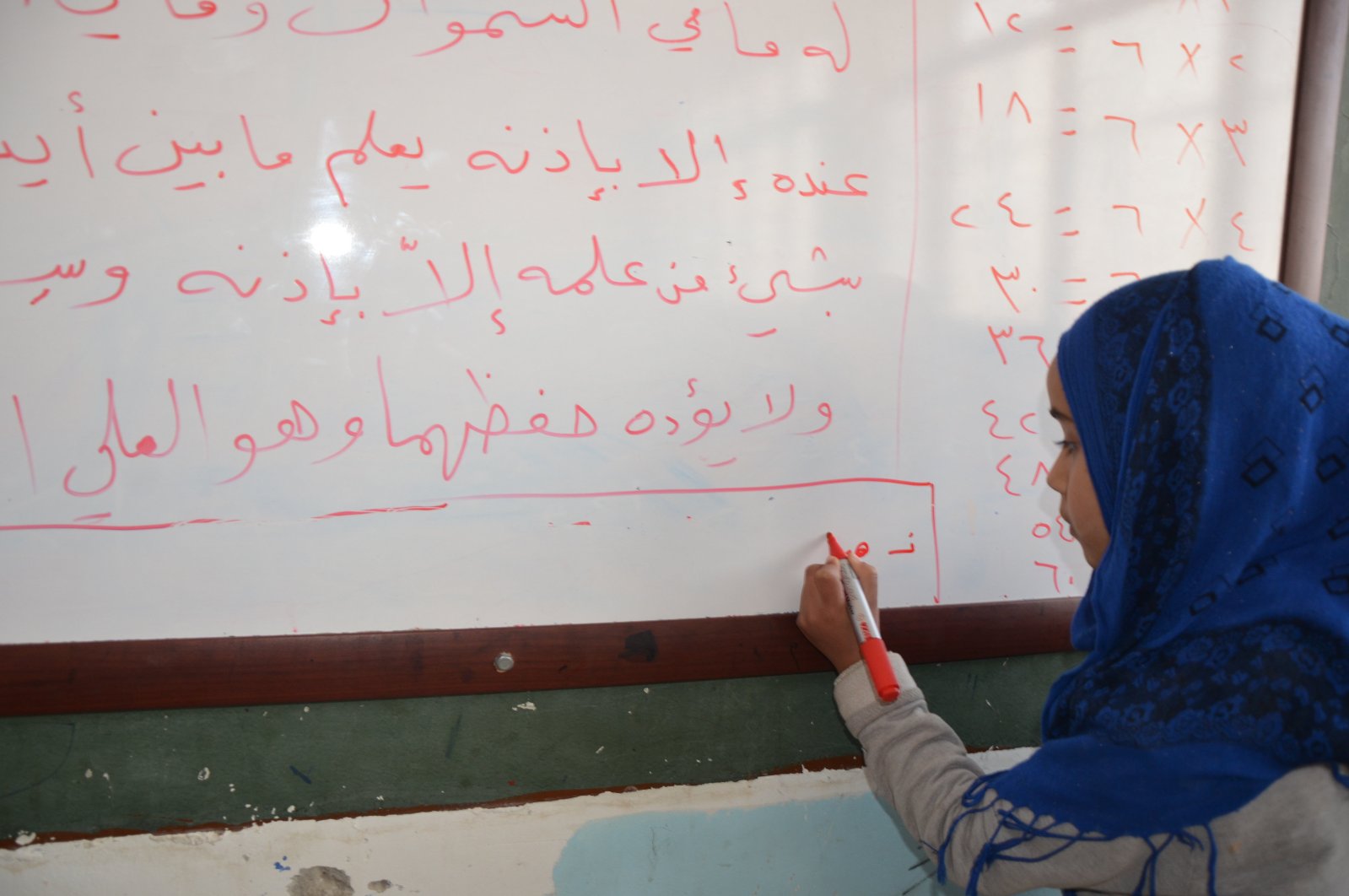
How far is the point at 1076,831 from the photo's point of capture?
0.61m

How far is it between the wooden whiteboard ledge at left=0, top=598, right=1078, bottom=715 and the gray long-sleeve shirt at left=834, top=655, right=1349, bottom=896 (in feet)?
0.37

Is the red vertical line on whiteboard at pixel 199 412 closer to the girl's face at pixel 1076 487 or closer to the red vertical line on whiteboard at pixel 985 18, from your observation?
the girl's face at pixel 1076 487

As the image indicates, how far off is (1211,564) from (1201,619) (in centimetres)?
4

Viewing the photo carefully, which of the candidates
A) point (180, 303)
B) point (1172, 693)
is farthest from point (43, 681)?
point (1172, 693)

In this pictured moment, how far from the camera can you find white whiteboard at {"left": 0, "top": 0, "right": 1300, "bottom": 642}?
2.38ft

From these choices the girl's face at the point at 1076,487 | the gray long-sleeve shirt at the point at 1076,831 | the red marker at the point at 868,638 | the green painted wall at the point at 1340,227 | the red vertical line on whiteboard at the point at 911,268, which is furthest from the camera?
the green painted wall at the point at 1340,227

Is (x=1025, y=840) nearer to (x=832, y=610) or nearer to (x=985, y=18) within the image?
(x=832, y=610)

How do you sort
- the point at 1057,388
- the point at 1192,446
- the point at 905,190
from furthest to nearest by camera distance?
A: the point at 905,190, the point at 1057,388, the point at 1192,446

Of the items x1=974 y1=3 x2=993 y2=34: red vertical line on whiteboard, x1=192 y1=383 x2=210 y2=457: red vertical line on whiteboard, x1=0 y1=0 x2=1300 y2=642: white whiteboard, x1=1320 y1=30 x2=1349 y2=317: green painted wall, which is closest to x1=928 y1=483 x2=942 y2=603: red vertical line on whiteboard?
x1=0 y1=0 x2=1300 y2=642: white whiteboard

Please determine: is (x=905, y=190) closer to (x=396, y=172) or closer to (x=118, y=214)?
(x=396, y=172)

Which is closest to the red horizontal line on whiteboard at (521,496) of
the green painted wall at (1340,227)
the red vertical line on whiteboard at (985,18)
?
the red vertical line on whiteboard at (985,18)

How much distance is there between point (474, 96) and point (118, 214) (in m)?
0.34

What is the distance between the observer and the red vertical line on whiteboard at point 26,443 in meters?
0.71

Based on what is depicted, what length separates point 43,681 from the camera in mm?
724
